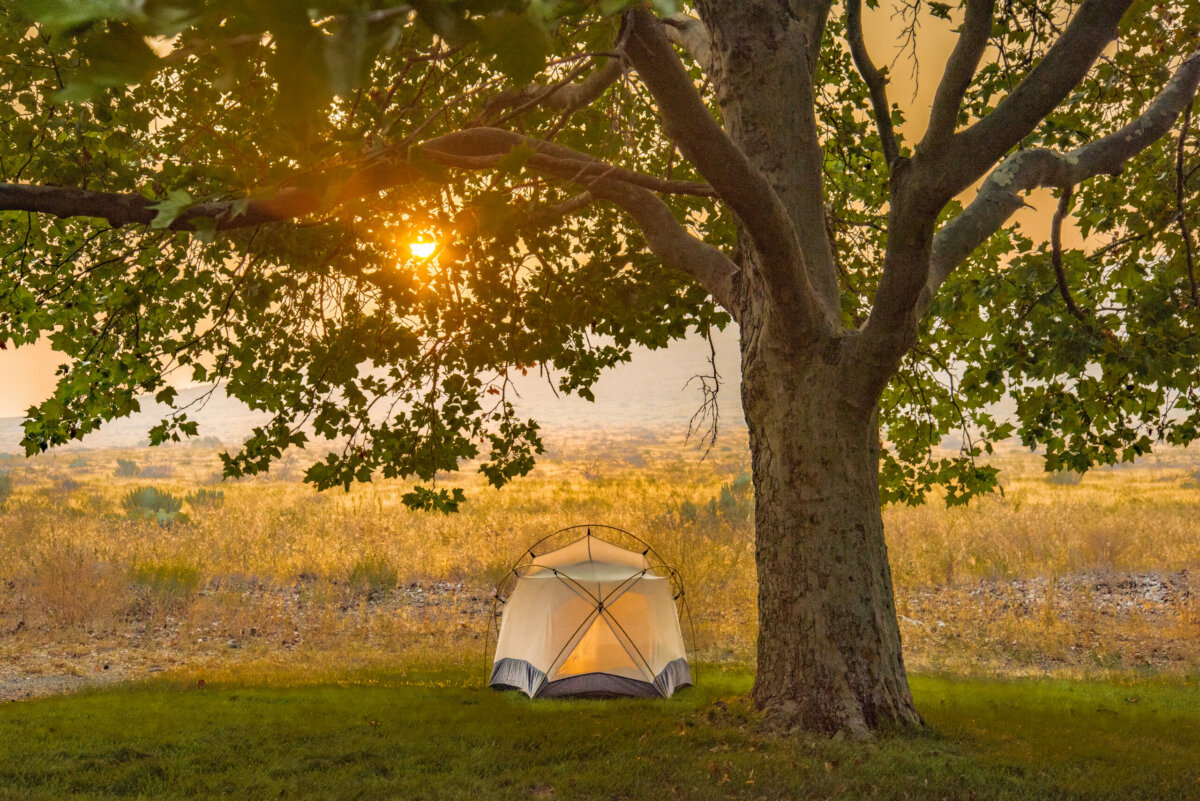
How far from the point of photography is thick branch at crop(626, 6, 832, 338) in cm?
331

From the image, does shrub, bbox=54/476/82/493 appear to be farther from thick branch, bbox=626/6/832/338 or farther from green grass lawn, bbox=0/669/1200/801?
thick branch, bbox=626/6/832/338

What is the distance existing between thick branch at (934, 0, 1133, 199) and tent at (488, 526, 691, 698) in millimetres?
7652

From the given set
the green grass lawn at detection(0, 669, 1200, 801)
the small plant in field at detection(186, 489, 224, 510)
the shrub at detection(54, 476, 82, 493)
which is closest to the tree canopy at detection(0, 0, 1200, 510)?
the green grass lawn at detection(0, 669, 1200, 801)

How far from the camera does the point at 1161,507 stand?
2584cm

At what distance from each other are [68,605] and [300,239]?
42.2 feet

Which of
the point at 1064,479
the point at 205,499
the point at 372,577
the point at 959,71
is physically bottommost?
the point at 372,577

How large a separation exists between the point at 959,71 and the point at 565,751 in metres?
5.59

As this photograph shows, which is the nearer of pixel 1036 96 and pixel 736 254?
pixel 1036 96

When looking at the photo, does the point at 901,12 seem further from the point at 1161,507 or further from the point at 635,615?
the point at 1161,507

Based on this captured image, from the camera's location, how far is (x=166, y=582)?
18.1 metres

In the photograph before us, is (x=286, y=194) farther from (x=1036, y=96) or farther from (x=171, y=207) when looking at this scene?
(x=1036, y=96)

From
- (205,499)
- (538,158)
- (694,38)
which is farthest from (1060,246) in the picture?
(205,499)

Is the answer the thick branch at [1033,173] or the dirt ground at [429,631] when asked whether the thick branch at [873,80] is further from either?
the dirt ground at [429,631]

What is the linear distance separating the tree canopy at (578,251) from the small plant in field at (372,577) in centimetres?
1066
